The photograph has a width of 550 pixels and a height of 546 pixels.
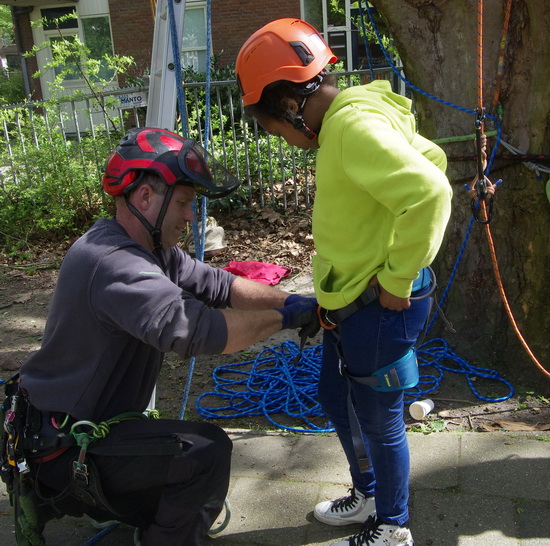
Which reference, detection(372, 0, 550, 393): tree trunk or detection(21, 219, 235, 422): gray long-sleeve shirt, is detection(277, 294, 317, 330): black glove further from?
detection(372, 0, 550, 393): tree trunk

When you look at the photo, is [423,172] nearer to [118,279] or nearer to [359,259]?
[359,259]

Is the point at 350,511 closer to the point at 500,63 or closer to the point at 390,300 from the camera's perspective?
the point at 390,300

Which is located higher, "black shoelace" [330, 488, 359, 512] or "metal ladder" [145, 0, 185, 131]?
"metal ladder" [145, 0, 185, 131]

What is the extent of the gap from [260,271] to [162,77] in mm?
3031

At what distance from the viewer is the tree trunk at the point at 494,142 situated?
3.39 metres

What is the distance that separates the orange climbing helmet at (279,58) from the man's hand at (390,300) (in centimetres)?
72

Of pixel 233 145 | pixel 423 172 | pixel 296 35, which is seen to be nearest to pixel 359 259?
pixel 423 172

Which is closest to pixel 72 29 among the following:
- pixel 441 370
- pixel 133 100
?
pixel 133 100

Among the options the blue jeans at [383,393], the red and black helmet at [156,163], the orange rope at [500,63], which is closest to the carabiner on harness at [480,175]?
the orange rope at [500,63]

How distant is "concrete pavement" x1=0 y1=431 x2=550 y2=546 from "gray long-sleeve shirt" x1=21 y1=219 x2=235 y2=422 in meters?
0.77

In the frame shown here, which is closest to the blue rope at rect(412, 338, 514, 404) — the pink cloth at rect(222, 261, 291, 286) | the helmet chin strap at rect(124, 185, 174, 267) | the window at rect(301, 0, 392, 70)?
the helmet chin strap at rect(124, 185, 174, 267)

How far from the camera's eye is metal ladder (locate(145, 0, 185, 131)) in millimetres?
3107

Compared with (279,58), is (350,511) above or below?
below

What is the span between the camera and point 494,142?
3.53 metres
